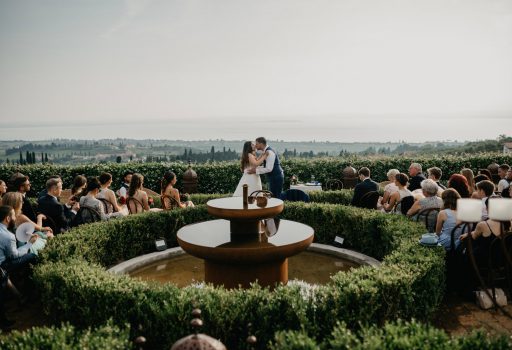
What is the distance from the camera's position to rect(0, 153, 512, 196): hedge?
1691 centimetres

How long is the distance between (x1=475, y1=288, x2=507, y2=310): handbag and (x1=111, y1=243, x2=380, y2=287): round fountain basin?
6.34ft

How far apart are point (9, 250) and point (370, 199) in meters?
7.12

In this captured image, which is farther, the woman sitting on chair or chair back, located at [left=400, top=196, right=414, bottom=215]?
the woman sitting on chair

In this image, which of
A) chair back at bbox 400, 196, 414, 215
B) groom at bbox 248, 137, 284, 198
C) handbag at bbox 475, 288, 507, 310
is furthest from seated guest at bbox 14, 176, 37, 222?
handbag at bbox 475, 288, 507, 310

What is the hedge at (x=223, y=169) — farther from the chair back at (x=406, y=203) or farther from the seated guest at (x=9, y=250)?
the seated guest at (x=9, y=250)

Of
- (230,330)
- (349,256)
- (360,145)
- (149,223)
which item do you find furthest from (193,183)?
(360,145)

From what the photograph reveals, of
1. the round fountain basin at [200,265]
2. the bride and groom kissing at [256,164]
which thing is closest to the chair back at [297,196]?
the bride and groom kissing at [256,164]

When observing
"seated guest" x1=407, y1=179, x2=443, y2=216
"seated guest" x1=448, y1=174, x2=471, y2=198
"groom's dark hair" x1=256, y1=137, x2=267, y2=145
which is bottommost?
"seated guest" x1=407, y1=179, x2=443, y2=216

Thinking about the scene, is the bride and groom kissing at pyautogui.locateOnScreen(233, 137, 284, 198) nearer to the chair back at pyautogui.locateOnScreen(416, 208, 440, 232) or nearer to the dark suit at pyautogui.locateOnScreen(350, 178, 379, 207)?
the dark suit at pyautogui.locateOnScreen(350, 178, 379, 207)

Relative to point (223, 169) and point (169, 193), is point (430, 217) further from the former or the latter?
point (223, 169)

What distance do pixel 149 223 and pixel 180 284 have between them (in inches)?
81.0

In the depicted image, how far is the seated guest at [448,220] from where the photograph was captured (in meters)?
5.95

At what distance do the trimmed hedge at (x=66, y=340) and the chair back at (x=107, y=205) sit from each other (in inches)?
225

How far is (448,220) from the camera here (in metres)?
6.05
